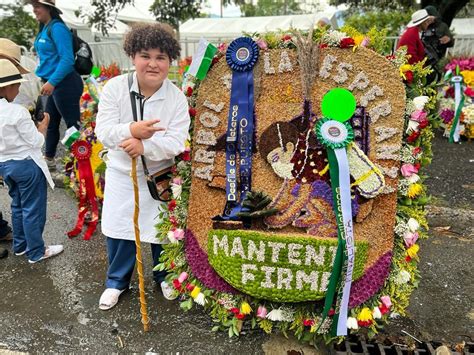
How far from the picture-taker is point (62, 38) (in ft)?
14.0

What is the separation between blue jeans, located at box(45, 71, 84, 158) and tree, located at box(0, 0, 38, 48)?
8.80 m

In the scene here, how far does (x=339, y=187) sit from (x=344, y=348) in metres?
0.95

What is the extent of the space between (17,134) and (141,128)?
1333 millimetres

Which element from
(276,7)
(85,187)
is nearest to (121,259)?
(85,187)

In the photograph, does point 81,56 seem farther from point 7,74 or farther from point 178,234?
point 178,234

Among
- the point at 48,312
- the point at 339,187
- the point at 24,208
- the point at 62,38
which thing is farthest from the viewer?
the point at 62,38

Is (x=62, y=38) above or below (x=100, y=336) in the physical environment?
above

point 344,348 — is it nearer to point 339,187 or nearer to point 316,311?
point 316,311

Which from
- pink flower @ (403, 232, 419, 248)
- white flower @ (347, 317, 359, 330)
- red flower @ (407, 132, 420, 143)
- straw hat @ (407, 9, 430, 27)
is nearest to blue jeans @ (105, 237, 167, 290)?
white flower @ (347, 317, 359, 330)

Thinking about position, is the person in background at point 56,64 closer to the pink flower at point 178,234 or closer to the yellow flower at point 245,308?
the pink flower at point 178,234

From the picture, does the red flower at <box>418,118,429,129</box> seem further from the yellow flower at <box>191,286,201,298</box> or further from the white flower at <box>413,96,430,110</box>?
the yellow flower at <box>191,286,201,298</box>

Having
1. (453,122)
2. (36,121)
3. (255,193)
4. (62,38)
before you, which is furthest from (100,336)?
(453,122)

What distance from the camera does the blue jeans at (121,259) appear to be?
2.79 m

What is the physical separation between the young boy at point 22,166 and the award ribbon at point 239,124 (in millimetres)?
1609
